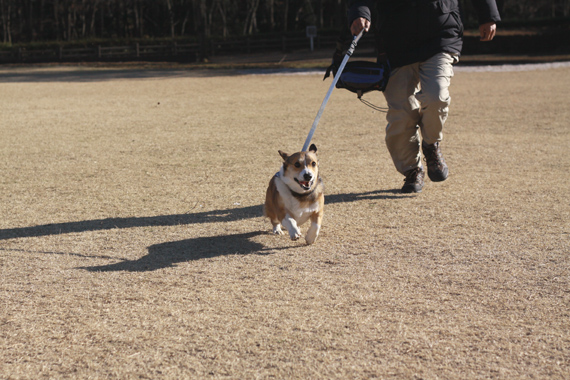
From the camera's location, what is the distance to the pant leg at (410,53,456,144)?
17.6 feet

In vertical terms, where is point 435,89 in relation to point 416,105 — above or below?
above

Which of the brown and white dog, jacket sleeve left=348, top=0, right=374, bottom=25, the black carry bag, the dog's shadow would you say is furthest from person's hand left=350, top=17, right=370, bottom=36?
the dog's shadow

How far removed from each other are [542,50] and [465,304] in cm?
3450

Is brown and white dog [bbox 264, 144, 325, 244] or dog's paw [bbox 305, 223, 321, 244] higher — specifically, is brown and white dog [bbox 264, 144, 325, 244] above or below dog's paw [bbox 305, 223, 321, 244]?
above

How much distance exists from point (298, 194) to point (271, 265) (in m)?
0.51

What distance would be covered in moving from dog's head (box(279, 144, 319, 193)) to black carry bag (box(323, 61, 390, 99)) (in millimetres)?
1175

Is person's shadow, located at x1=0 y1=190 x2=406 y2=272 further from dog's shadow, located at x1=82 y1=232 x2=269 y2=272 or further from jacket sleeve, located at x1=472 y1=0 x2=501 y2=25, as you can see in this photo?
jacket sleeve, located at x1=472 y1=0 x2=501 y2=25

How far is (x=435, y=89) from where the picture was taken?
5.34m

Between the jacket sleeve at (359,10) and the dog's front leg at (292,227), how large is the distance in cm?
169

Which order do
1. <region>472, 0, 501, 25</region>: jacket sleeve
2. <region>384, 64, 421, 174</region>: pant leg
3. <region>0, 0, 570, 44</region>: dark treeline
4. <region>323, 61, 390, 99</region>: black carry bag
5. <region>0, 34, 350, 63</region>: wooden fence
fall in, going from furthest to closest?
<region>0, 0, 570, 44</region>: dark treeline
<region>0, 34, 350, 63</region>: wooden fence
<region>384, 64, 421, 174</region>: pant leg
<region>472, 0, 501, 25</region>: jacket sleeve
<region>323, 61, 390, 99</region>: black carry bag

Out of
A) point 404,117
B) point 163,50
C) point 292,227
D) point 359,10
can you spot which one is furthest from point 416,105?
point 163,50

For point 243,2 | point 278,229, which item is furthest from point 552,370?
point 243,2

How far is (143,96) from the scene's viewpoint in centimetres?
1590

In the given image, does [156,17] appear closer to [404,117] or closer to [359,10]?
[404,117]
